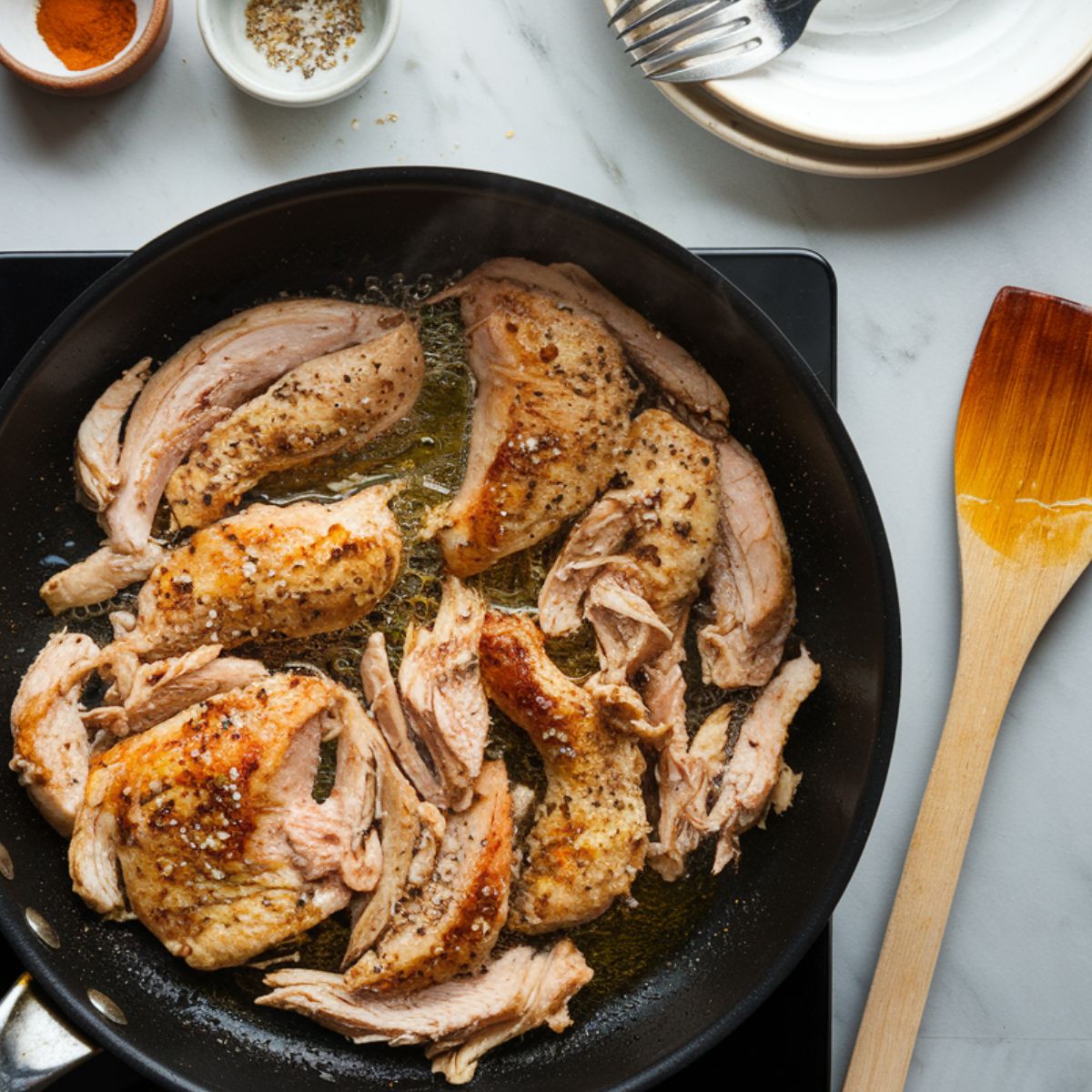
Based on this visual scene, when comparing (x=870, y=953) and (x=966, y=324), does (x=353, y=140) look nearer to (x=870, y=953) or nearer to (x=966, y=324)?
(x=966, y=324)

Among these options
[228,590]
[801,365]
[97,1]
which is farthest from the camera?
[97,1]

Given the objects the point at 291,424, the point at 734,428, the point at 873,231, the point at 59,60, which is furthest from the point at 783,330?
the point at 59,60

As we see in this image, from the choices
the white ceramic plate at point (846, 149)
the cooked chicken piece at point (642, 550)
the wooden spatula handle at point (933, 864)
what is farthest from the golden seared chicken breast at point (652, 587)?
the white ceramic plate at point (846, 149)

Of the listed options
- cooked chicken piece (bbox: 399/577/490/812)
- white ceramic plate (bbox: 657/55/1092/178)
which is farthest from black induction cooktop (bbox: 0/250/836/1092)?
cooked chicken piece (bbox: 399/577/490/812)

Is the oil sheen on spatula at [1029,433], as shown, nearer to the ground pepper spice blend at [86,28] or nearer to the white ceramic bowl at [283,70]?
the white ceramic bowl at [283,70]

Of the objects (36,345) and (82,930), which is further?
(82,930)

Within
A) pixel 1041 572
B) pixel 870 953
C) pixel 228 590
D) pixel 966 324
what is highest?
pixel 966 324

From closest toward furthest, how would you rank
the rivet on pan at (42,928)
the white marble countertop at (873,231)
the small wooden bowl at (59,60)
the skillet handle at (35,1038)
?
the skillet handle at (35,1038) < the rivet on pan at (42,928) < the small wooden bowl at (59,60) < the white marble countertop at (873,231)

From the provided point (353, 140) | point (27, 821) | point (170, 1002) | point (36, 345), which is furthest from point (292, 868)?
point (353, 140)
